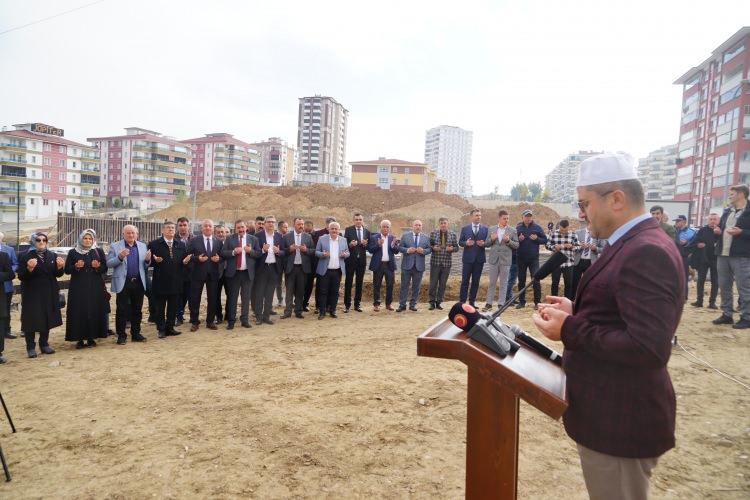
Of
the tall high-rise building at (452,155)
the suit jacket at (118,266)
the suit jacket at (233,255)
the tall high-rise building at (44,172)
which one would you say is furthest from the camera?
the tall high-rise building at (452,155)

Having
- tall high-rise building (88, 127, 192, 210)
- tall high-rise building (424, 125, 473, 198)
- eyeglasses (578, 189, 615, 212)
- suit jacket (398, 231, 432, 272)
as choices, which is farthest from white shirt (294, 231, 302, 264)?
tall high-rise building (424, 125, 473, 198)

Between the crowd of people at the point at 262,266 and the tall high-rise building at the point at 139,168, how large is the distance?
264 feet

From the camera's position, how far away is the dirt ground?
3482 mm

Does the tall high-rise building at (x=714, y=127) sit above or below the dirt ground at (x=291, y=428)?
above

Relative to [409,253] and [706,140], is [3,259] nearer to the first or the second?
[409,253]

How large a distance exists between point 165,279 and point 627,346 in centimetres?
831

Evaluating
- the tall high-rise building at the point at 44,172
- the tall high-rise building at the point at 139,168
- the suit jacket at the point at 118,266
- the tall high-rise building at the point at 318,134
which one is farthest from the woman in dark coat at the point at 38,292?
the tall high-rise building at the point at 318,134

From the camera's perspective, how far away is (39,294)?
24.1 ft

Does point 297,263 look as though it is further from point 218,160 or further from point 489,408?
point 218,160

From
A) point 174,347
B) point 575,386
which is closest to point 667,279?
point 575,386

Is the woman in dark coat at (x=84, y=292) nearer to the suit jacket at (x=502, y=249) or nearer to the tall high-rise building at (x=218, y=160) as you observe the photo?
the suit jacket at (x=502, y=249)

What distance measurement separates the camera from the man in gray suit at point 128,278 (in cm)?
810

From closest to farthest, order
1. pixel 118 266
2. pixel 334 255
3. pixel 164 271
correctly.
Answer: pixel 118 266, pixel 164 271, pixel 334 255

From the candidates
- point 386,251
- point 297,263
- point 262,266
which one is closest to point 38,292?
point 262,266
